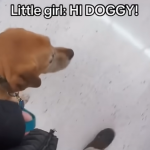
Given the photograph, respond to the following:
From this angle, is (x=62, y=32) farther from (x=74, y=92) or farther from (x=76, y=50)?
(x=74, y=92)

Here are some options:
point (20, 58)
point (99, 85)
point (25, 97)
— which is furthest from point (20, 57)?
point (99, 85)

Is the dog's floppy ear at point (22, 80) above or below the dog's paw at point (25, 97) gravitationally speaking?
above

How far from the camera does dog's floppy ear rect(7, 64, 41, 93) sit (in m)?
0.96

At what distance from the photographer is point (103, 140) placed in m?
1.40

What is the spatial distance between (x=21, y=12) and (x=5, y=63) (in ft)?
2.26

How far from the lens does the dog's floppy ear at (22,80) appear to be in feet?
3.14

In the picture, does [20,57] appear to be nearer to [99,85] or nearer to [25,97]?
[25,97]

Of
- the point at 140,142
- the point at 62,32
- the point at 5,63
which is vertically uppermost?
the point at 62,32

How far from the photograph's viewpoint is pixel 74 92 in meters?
1.43

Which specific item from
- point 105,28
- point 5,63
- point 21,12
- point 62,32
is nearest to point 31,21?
point 21,12

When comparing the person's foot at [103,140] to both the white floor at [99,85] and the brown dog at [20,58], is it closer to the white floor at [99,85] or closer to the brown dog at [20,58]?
the white floor at [99,85]
